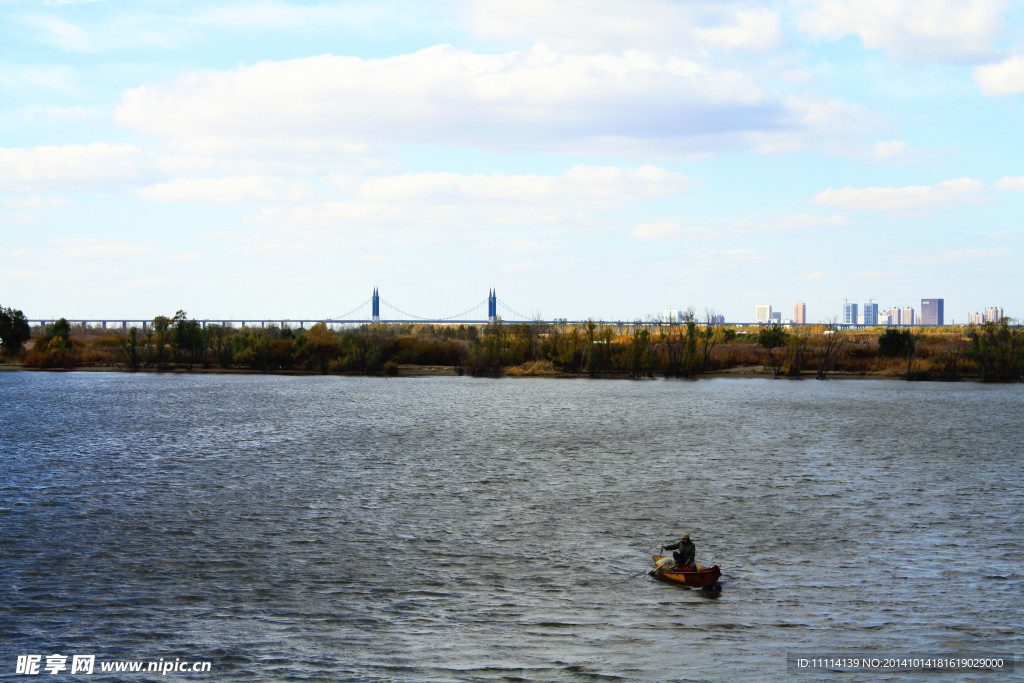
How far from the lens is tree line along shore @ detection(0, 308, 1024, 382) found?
9088 centimetres

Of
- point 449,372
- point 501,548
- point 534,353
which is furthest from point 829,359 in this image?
point 501,548

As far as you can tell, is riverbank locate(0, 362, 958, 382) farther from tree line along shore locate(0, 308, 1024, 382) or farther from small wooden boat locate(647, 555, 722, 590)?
small wooden boat locate(647, 555, 722, 590)

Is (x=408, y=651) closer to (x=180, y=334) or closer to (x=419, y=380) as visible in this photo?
(x=419, y=380)

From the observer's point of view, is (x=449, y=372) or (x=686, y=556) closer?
(x=686, y=556)

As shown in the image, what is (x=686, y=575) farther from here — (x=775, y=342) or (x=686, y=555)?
(x=775, y=342)

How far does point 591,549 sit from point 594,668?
22.0 feet

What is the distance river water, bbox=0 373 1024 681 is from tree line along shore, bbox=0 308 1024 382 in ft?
161

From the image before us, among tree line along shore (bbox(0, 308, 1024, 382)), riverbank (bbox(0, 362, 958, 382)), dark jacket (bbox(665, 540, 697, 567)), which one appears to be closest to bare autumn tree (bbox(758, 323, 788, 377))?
tree line along shore (bbox(0, 308, 1024, 382))

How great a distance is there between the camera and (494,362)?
3748 inches

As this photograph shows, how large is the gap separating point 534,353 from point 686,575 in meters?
80.7

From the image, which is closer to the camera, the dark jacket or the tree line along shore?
the dark jacket

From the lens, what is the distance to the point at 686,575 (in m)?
15.8

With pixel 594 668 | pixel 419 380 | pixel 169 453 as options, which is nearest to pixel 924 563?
pixel 594 668

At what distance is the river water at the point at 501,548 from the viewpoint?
42.5 ft
